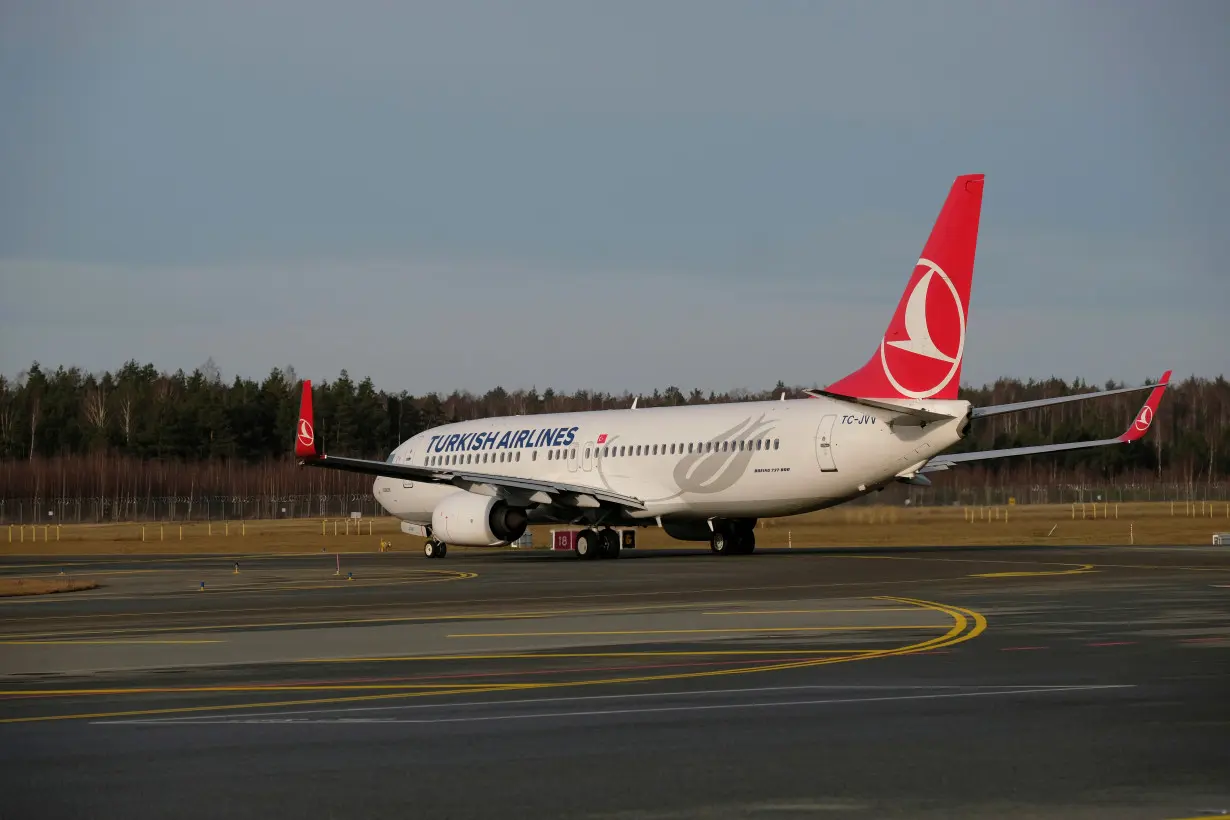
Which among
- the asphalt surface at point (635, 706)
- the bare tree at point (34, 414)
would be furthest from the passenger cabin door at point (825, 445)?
the bare tree at point (34, 414)

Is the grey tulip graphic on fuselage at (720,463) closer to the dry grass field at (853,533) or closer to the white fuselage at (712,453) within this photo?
the white fuselage at (712,453)

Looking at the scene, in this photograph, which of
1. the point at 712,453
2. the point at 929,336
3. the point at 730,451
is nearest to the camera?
the point at 929,336

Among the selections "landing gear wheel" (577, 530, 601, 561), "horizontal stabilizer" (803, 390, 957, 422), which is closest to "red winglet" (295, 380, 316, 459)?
"landing gear wheel" (577, 530, 601, 561)

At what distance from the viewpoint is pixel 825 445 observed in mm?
39031

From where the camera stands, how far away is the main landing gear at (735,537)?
44.8 m

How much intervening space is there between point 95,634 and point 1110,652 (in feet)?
43.0

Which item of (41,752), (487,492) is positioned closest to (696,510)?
(487,492)

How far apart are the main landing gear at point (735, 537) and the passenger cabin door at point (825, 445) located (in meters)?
6.01

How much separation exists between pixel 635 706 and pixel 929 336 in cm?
2558

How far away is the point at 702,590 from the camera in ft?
92.8

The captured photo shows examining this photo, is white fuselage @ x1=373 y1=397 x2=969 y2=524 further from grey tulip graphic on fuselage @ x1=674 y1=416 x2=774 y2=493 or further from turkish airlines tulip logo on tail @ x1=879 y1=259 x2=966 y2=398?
turkish airlines tulip logo on tail @ x1=879 y1=259 x2=966 y2=398

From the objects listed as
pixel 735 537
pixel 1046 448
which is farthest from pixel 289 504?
pixel 1046 448

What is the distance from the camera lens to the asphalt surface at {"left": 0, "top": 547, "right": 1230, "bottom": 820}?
8.80 metres

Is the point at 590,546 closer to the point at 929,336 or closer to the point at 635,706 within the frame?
the point at 929,336
